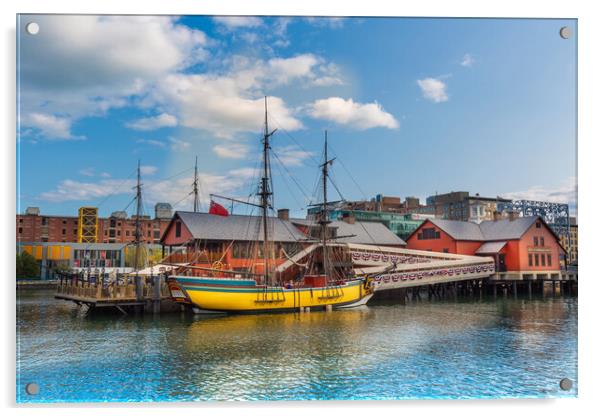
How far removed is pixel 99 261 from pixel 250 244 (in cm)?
1394

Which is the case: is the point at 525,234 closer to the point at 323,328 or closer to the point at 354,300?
the point at 354,300

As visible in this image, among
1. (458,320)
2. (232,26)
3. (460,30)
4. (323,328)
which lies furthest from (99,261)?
(460,30)

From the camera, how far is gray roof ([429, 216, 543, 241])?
131 ft

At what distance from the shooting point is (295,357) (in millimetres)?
15594

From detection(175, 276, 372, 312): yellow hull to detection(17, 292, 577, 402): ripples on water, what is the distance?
1238 mm

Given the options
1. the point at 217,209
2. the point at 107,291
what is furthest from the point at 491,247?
the point at 107,291

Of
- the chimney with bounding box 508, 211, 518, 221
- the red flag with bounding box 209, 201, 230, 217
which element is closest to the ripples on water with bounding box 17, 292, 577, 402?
the red flag with bounding box 209, 201, 230, 217

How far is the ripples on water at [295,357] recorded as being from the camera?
Result: 40.2 feet

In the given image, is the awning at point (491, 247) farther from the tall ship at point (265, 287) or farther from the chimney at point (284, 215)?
the chimney at point (284, 215)

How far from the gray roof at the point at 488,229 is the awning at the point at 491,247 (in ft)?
1.36

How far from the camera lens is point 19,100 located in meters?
12.3

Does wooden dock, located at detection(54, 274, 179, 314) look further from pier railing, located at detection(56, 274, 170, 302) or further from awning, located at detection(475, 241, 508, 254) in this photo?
awning, located at detection(475, 241, 508, 254)

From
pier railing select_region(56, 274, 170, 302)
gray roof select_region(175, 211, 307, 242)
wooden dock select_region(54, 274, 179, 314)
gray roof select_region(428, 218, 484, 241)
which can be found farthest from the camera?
gray roof select_region(428, 218, 484, 241)

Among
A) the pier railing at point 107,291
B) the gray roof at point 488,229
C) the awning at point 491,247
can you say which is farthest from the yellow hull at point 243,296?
the awning at point 491,247
